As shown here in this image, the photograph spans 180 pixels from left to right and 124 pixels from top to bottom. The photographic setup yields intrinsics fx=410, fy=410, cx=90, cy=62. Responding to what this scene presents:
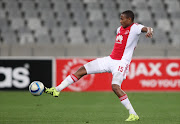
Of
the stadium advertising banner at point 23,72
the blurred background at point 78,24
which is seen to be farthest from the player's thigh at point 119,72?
the blurred background at point 78,24

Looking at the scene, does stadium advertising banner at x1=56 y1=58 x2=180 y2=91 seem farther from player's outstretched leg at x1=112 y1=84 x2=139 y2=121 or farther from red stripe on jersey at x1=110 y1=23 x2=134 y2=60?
player's outstretched leg at x1=112 y1=84 x2=139 y2=121

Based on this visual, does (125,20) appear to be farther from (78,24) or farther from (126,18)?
(78,24)

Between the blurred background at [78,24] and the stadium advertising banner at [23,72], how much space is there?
1382 mm

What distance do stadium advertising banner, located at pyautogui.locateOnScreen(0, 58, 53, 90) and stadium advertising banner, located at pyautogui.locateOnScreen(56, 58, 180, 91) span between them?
40cm

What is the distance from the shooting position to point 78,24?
1758 centimetres

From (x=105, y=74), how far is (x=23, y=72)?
2.91 metres

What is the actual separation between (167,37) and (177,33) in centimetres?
45

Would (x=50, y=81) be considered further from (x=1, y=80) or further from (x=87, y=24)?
(x=87, y=24)

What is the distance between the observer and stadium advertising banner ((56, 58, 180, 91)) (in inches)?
579

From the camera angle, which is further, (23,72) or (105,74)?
(105,74)

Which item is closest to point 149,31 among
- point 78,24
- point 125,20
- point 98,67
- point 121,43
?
point 125,20

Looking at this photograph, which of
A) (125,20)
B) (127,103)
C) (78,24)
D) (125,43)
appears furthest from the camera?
(78,24)

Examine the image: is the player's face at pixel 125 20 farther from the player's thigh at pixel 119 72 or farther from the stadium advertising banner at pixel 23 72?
the stadium advertising banner at pixel 23 72

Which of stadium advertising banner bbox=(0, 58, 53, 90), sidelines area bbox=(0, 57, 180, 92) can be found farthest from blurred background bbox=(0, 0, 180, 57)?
stadium advertising banner bbox=(0, 58, 53, 90)
